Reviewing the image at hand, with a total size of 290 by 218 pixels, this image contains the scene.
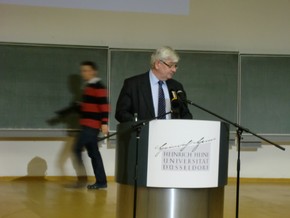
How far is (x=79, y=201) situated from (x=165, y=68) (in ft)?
7.70

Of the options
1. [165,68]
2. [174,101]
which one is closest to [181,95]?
[174,101]

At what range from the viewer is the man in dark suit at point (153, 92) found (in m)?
2.90

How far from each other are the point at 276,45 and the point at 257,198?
2518 millimetres

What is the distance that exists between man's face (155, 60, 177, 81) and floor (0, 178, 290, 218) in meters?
1.64

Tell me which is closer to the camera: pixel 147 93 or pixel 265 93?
pixel 147 93

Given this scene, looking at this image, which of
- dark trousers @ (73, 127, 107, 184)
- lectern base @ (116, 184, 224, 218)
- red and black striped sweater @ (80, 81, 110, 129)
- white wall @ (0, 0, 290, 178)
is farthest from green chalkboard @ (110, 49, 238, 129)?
lectern base @ (116, 184, 224, 218)

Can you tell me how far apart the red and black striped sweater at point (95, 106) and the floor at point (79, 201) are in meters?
0.81

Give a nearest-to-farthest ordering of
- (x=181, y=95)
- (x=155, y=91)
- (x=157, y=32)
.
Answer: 1. (x=181, y=95)
2. (x=155, y=91)
3. (x=157, y=32)

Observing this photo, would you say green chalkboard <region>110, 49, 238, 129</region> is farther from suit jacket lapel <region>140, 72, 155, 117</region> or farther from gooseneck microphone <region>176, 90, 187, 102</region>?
gooseneck microphone <region>176, 90, 187, 102</region>

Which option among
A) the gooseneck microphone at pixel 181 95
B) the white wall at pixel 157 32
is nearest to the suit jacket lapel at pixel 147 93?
the gooseneck microphone at pixel 181 95

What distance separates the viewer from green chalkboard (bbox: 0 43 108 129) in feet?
20.2

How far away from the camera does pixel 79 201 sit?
15.7ft

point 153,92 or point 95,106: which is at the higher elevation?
point 95,106
